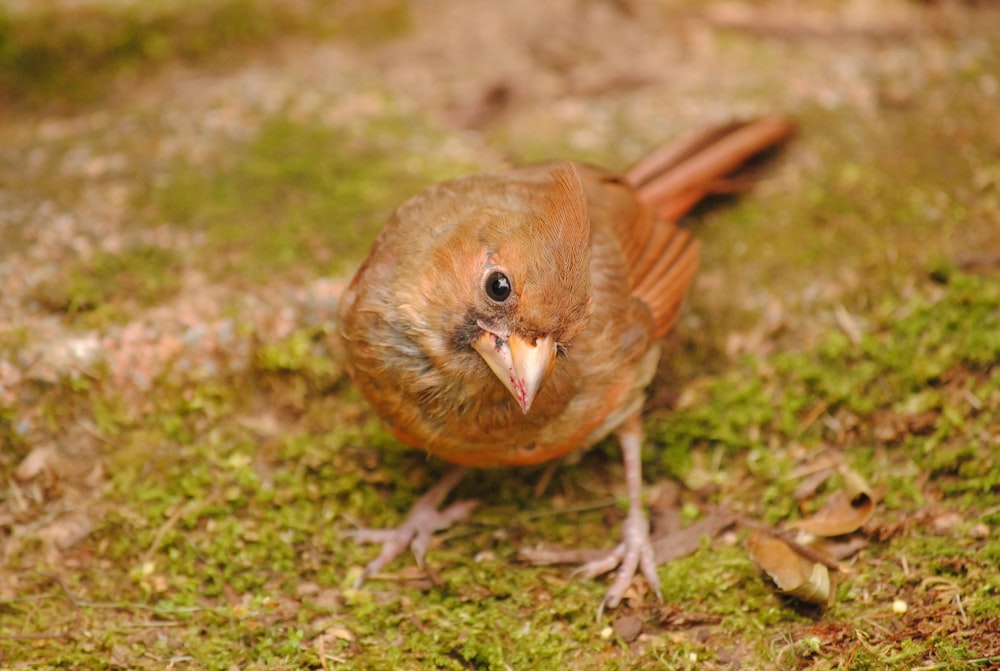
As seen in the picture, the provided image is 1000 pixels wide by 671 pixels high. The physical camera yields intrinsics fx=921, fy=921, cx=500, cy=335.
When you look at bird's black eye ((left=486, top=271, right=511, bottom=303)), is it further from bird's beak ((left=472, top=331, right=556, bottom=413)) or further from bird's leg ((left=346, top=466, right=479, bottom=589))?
bird's leg ((left=346, top=466, right=479, bottom=589))

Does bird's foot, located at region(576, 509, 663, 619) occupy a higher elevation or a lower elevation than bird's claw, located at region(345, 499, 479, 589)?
lower

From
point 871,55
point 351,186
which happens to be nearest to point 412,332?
point 351,186

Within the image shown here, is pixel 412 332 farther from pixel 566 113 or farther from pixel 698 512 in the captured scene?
pixel 566 113

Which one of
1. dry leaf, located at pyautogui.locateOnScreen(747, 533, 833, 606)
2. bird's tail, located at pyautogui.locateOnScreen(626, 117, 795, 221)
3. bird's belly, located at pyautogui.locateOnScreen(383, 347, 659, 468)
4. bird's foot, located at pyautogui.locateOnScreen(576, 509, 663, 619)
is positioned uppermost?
bird's tail, located at pyautogui.locateOnScreen(626, 117, 795, 221)

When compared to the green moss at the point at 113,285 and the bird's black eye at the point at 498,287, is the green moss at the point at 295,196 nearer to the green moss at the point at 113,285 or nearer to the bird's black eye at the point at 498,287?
the green moss at the point at 113,285

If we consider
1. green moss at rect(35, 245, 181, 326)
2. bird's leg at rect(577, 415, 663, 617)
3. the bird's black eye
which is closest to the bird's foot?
bird's leg at rect(577, 415, 663, 617)

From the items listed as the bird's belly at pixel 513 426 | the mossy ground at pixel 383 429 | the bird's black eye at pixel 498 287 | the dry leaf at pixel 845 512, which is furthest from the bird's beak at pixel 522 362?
the dry leaf at pixel 845 512
